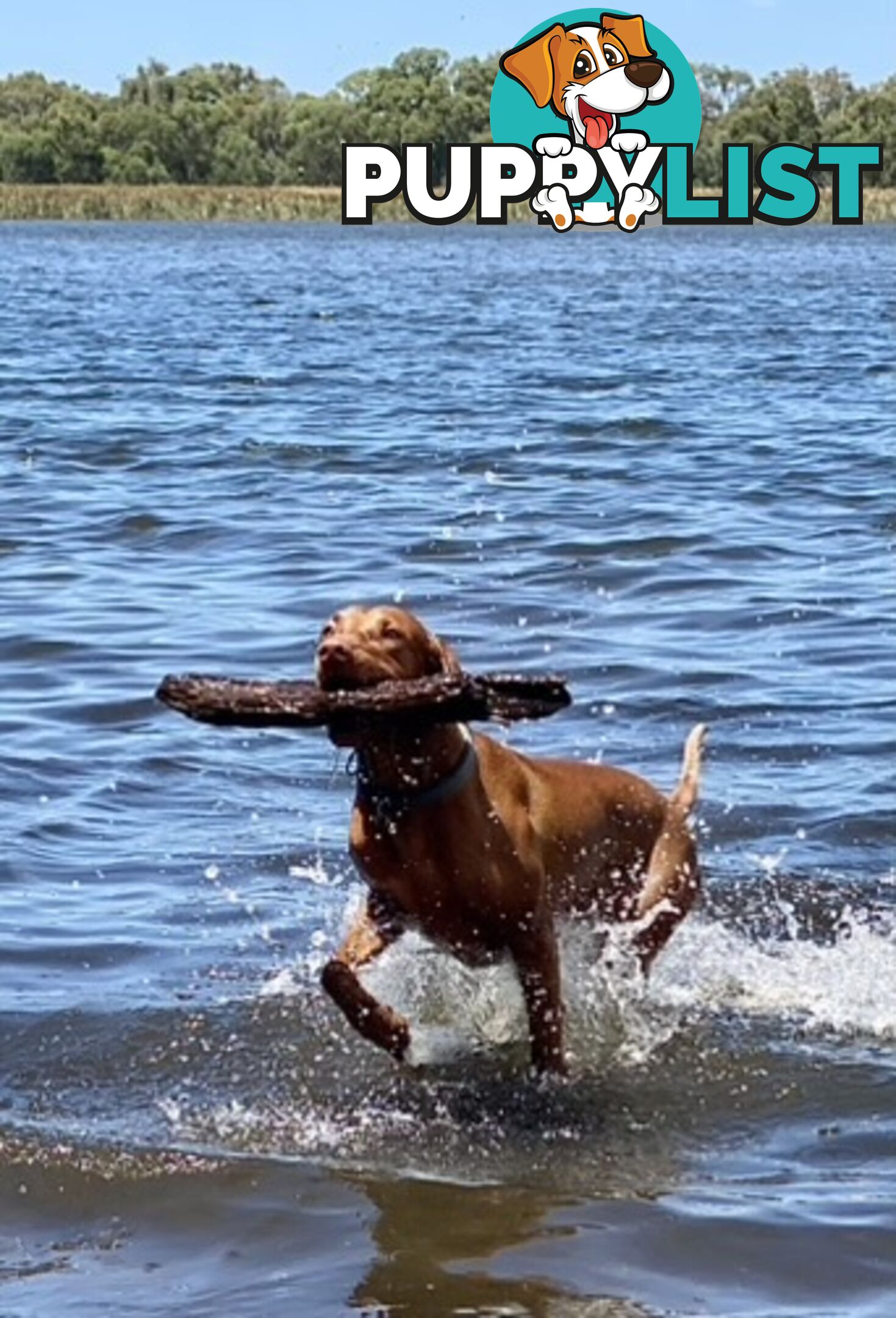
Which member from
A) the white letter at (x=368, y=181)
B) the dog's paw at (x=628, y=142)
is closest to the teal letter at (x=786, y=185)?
the white letter at (x=368, y=181)

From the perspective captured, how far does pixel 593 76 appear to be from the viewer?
55312 mm

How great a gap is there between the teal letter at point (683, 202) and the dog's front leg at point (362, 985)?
9286 centimetres

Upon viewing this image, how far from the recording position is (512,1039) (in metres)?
7.42

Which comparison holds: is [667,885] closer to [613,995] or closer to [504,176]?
[613,995]

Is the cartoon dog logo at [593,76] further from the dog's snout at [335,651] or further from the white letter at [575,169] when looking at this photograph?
the dog's snout at [335,651]

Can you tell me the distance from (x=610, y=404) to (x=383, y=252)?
51.0 m

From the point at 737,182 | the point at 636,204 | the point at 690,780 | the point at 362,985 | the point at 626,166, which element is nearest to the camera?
the point at 362,985

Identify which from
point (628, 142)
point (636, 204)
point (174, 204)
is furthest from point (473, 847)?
point (174, 204)

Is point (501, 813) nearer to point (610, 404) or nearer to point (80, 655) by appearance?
point (80, 655)

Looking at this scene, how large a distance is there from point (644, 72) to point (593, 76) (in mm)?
3883

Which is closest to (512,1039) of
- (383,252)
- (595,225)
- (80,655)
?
(80,655)

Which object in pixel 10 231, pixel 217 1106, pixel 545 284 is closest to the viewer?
pixel 217 1106

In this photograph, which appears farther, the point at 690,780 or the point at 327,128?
the point at 327,128

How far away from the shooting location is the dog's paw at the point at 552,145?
64500mm
